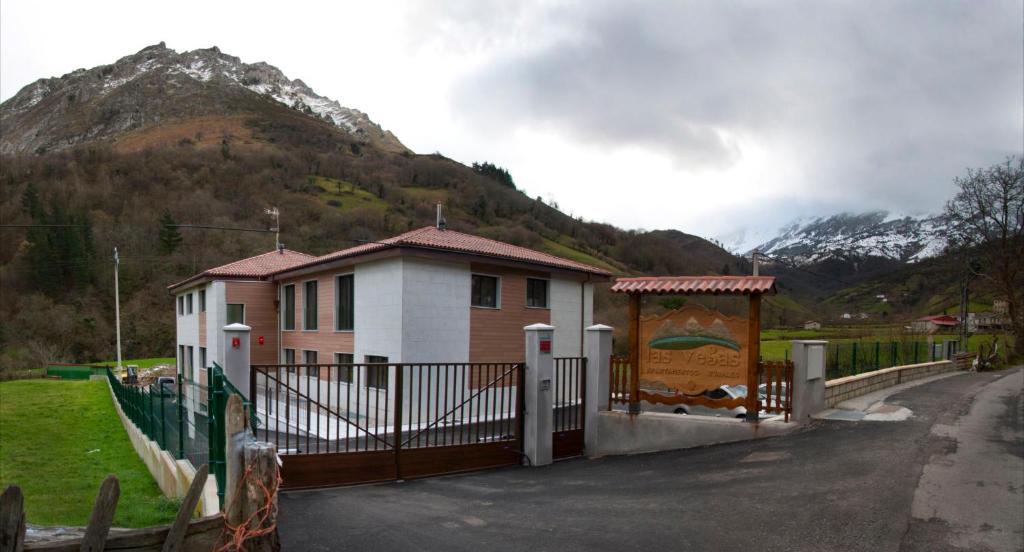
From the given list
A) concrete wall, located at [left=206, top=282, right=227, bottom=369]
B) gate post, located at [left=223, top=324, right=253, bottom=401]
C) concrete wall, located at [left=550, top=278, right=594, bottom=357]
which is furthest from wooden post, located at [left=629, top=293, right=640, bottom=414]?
concrete wall, located at [left=206, top=282, right=227, bottom=369]

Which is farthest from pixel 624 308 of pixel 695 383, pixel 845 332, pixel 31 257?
pixel 31 257

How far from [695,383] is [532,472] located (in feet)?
10.2

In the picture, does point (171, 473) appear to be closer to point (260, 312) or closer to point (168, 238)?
point (260, 312)

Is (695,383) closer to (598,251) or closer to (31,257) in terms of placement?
(598,251)

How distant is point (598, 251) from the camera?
2714 inches

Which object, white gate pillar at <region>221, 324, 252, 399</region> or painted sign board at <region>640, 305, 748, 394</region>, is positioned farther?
painted sign board at <region>640, 305, 748, 394</region>

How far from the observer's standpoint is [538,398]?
31.3 ft

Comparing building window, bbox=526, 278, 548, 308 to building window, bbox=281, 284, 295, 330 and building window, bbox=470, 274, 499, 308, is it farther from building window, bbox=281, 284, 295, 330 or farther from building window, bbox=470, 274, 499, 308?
building window, bbox=281, 284, 295, 330

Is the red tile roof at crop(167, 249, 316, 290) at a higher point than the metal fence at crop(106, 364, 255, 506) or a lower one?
higher

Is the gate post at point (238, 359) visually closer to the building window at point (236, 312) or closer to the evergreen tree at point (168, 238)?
the building window at point (236, 312)

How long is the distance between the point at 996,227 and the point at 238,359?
129ft

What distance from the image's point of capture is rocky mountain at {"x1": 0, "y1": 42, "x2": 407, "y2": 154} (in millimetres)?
143250

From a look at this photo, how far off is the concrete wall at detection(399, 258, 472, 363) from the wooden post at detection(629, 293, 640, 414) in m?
7.99

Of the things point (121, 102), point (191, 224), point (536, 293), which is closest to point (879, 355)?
point (536, 293)
